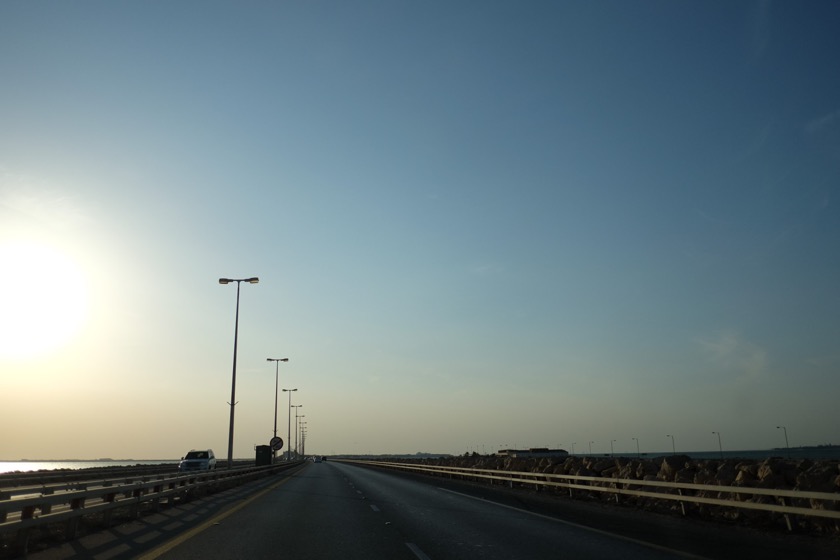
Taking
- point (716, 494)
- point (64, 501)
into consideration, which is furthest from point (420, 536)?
point (716, 494)

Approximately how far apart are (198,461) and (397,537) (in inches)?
1493

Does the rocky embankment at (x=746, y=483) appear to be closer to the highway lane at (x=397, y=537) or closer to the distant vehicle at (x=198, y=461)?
the highway lane at (x=397, y=537)

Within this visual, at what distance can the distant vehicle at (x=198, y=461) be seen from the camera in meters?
44.8

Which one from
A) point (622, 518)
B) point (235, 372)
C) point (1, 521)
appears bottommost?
point (622, 518)

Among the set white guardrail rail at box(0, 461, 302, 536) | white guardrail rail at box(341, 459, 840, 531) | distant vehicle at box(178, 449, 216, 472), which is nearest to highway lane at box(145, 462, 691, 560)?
white guardrail rail at box(0, 461, 302, 536)

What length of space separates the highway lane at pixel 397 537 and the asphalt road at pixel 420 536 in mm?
18

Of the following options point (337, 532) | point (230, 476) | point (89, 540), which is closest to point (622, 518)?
point (337, 532)

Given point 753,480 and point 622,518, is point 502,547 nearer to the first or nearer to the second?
point 622,518

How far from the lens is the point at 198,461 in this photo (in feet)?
150

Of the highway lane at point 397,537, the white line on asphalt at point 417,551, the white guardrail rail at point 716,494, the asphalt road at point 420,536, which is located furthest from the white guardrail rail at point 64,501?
the white guardrail rail at point 716,494

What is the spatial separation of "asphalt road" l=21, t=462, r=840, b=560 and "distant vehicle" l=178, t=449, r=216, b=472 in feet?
92.7

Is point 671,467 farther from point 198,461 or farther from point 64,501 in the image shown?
point 198,461

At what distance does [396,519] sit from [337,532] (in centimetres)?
293

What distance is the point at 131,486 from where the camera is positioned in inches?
601
